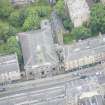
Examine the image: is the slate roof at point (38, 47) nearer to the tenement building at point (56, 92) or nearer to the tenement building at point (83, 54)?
the tenement building at point (83, 54)

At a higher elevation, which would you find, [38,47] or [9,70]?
[38,47]

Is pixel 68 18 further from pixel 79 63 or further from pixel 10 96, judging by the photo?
pixel 10 96

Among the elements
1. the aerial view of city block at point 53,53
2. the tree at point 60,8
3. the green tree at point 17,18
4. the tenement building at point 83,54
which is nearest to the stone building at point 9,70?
the aerial view of city block at point 53,53

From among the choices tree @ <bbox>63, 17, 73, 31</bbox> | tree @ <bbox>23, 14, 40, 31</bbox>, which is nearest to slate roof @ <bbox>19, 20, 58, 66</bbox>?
tree @ <bbox>23, 14, 40, 31</bbox>

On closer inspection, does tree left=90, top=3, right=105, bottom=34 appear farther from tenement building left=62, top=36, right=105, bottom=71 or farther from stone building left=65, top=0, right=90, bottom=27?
tenement building left=62, top=36, right=105, bottom=71

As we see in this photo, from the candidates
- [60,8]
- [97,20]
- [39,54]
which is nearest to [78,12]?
[97,20]

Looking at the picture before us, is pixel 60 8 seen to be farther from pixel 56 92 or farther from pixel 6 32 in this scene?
pixel 56 92
